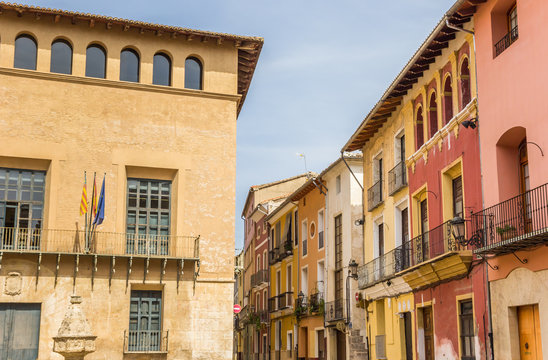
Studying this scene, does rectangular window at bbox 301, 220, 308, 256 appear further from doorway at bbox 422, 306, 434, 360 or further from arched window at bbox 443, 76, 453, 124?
arched window at bbox 443, 76, 453, 124

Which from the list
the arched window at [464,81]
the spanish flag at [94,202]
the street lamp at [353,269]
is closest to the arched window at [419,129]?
the arched window at [464,81]

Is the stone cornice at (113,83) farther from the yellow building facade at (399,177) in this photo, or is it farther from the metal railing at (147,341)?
the metal railing at (147,341)

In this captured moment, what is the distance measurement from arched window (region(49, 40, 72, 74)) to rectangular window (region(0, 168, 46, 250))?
321cm

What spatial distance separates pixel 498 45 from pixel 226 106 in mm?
10142

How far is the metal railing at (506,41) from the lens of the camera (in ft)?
46.7

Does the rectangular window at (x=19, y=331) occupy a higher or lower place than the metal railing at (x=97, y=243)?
lower

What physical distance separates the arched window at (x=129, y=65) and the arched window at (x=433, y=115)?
9.16m

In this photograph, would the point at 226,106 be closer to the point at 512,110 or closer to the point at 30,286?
the point at 30,286

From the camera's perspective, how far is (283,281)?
37688mm

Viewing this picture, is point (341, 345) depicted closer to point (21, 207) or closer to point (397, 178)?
point (397, 178)

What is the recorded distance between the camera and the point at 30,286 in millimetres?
19938

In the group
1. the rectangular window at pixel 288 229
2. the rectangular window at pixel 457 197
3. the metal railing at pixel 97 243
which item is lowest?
the metal railing at pixel 97 243

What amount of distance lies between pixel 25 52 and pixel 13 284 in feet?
22.6

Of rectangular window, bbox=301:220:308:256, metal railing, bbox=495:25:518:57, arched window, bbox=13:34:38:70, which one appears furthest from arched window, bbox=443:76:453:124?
rectangular window, bbox=301:220:308:256
